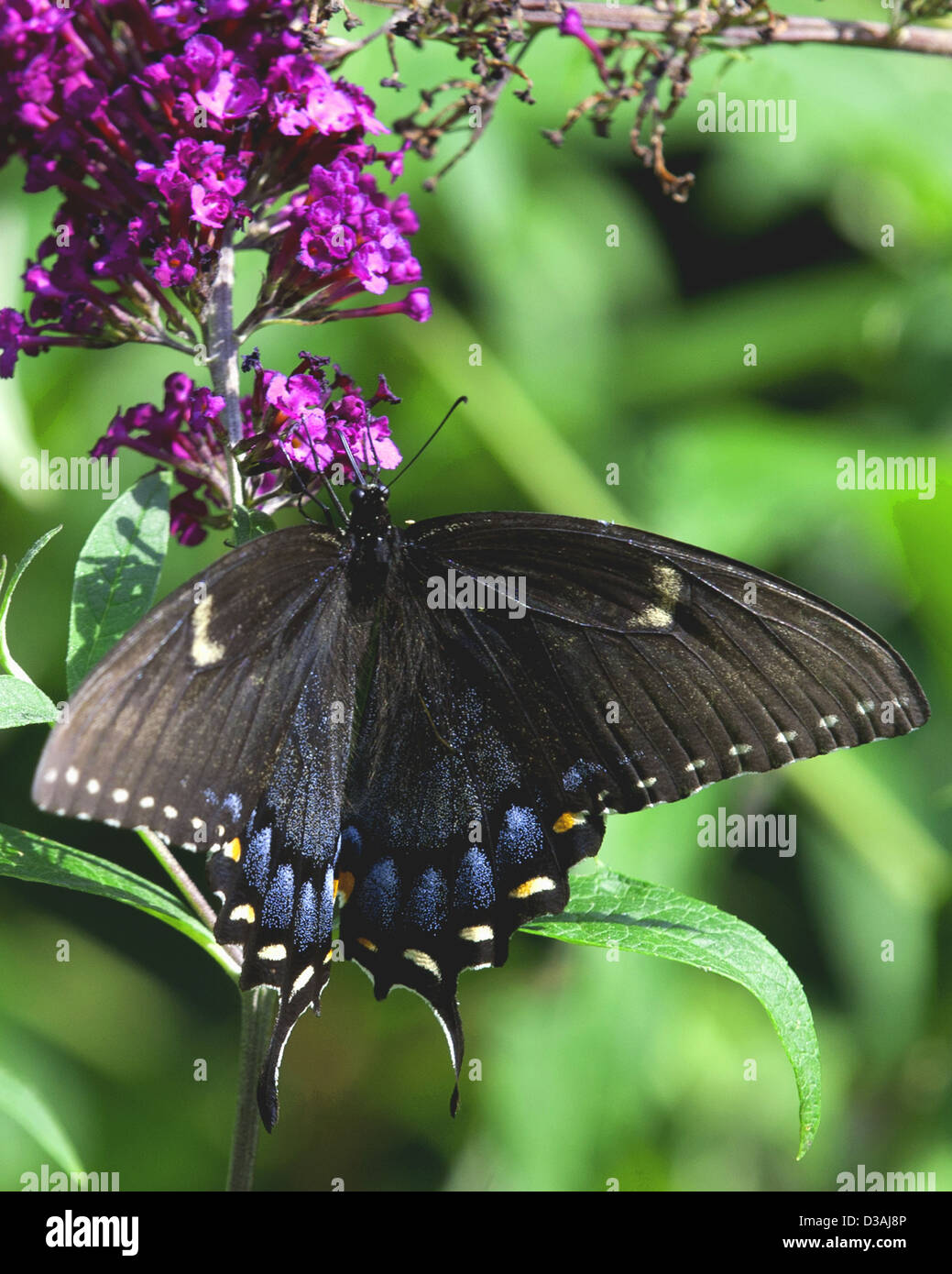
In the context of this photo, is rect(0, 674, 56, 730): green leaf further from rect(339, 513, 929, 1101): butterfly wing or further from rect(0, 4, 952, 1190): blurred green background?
rect(0, 4, 952, 1190): blurred green background

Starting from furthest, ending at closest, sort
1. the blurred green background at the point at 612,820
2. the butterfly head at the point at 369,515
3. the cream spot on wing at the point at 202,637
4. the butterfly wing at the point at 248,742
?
the blurred green background at the point at 612,820
the butterfly head at the point at 369,515
the cream spot on wing at the point at 202,637
the butterfly wing at the point at 248,742

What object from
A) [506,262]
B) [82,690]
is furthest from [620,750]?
[506,262]

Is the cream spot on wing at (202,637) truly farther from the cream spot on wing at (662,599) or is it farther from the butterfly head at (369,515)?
the cream spot on wing at (662,599)

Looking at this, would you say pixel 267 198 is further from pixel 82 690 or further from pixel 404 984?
pixel 404 984

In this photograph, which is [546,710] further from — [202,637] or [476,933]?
[202,637]

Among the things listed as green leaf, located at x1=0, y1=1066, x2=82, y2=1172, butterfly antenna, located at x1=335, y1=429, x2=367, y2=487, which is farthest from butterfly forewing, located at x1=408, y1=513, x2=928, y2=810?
green leaf, located at x1=0, y1=1066, x2=82, y2=1172

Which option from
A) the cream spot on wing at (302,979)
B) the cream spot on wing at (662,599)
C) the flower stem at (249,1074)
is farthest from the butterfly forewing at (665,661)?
the flower stem at (249,1074)
